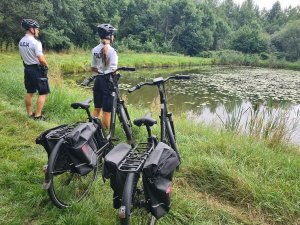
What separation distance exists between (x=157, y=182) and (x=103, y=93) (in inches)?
113

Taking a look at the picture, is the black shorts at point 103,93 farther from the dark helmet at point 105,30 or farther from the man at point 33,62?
the man at point 33,62

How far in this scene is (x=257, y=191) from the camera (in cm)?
365

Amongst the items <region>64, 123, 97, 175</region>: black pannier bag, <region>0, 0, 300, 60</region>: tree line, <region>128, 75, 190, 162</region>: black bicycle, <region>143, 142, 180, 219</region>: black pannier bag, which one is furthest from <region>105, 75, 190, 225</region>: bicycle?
<region>0, 0, 300, 60</region>: tree line

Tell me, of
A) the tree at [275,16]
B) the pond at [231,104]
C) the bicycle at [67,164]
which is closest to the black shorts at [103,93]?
the bicycle at [67,164]

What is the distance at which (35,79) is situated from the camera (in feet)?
19.5

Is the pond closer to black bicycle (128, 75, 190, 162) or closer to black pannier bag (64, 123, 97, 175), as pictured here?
black bicycle (128, 75, 190, 162)

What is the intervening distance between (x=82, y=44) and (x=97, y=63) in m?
32.8

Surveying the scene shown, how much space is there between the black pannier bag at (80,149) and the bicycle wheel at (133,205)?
0.56 m

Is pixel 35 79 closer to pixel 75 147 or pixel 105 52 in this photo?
pixel 105 52

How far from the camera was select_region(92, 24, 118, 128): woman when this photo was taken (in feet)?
15.3

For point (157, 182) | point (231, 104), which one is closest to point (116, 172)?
point (157, 182)

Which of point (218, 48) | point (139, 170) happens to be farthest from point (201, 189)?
point (218, 48)

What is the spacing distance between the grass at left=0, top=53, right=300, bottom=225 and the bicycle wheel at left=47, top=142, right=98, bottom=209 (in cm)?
10

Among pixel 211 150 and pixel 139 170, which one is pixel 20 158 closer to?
pixel 139 170
